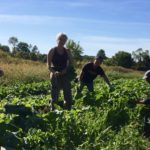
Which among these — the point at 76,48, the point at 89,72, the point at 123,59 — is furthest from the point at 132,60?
the point at 89,72

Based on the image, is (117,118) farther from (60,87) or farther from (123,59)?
(123,59)

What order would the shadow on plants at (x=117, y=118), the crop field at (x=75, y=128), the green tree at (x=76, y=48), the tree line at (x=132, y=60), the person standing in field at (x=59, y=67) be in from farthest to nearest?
1. the tree line at (x=132, y=60)
2. the green tree at (x=76, y=48)
3. the person standing in field at (x=59, y=67)
4. the shadow on plants at (x=117, y=118)
5. the crop field at (x=75, y=128)

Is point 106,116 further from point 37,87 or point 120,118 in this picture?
point 37,87

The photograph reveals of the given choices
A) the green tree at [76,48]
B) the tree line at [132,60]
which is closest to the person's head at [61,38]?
the green tree at [76,48]

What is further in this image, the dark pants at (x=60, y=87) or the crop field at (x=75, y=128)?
the dark pants at (x=60, y=87)

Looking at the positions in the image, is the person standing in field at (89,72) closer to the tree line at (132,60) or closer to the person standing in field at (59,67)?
the person standing in field at (59,67)

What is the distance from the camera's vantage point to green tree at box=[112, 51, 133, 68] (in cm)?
7869

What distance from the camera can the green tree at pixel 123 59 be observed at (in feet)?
258

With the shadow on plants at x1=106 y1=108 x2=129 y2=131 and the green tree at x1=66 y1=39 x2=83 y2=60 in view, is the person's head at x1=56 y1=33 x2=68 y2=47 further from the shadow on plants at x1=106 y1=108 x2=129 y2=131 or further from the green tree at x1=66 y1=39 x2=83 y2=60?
the green tree at x1=66 y1=39 x2=83 y2=60

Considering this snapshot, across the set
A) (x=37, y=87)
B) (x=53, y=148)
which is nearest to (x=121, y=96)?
(x=53, y=148)

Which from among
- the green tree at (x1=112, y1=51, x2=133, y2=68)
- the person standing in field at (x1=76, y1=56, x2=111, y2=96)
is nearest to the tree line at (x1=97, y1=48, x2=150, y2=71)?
the green tree at (x1=112, y1=51, x2=133, y2=68)

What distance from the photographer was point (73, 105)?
37.1ft

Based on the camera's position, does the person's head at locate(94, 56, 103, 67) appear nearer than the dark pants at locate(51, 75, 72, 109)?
No

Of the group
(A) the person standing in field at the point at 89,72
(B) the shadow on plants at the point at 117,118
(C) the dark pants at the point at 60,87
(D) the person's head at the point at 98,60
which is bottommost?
(B) the shadow on plants at the point at 117,118
